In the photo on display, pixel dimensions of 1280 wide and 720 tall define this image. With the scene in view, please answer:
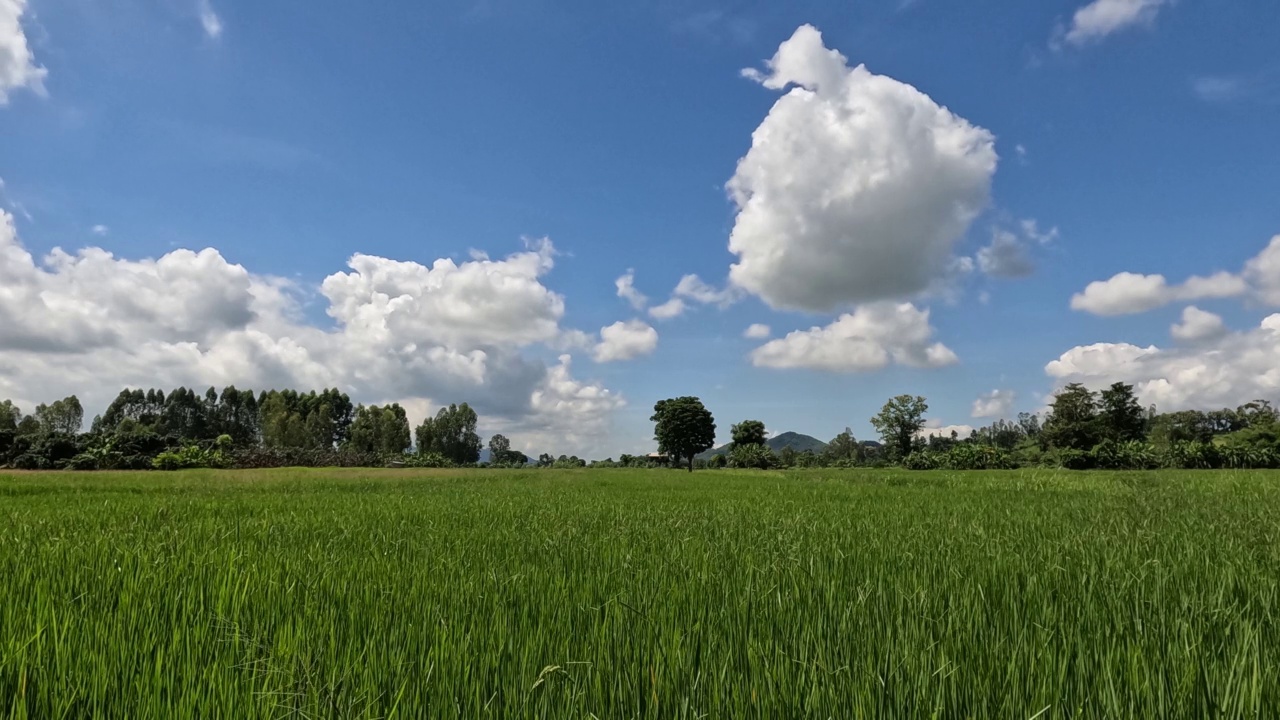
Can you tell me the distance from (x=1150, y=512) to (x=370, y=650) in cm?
949

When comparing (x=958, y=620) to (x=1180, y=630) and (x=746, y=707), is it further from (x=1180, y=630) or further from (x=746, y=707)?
(x=746, y=707)

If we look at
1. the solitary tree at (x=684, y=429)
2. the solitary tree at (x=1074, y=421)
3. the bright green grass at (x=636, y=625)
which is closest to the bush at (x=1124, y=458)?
the solitary tree at (x=1074, y=421)

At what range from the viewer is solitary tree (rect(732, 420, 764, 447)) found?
279 ft

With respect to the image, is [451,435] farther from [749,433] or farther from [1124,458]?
[1124,458]

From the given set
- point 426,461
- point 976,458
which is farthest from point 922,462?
point 426,461

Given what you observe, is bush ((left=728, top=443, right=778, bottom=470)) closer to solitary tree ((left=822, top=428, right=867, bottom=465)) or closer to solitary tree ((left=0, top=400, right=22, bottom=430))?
solitary tree ((left=822, top=428, right=867, bottom=465))

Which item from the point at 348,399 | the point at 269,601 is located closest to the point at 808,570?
the point at 269,601

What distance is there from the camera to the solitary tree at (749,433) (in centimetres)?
8494

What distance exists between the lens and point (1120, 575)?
3.53m

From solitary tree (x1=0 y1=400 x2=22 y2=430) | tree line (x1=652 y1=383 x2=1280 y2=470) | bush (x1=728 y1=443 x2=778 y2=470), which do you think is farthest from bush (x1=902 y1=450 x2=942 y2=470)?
solitary tree (x1=0 y1=400 x2=22 y2=430)

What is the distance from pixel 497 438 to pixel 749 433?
60.3m

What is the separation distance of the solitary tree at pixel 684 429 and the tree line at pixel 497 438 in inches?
7.7

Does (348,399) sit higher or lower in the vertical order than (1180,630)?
higher

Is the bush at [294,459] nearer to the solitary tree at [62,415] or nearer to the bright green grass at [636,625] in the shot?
the bright green grass at [636,625]
